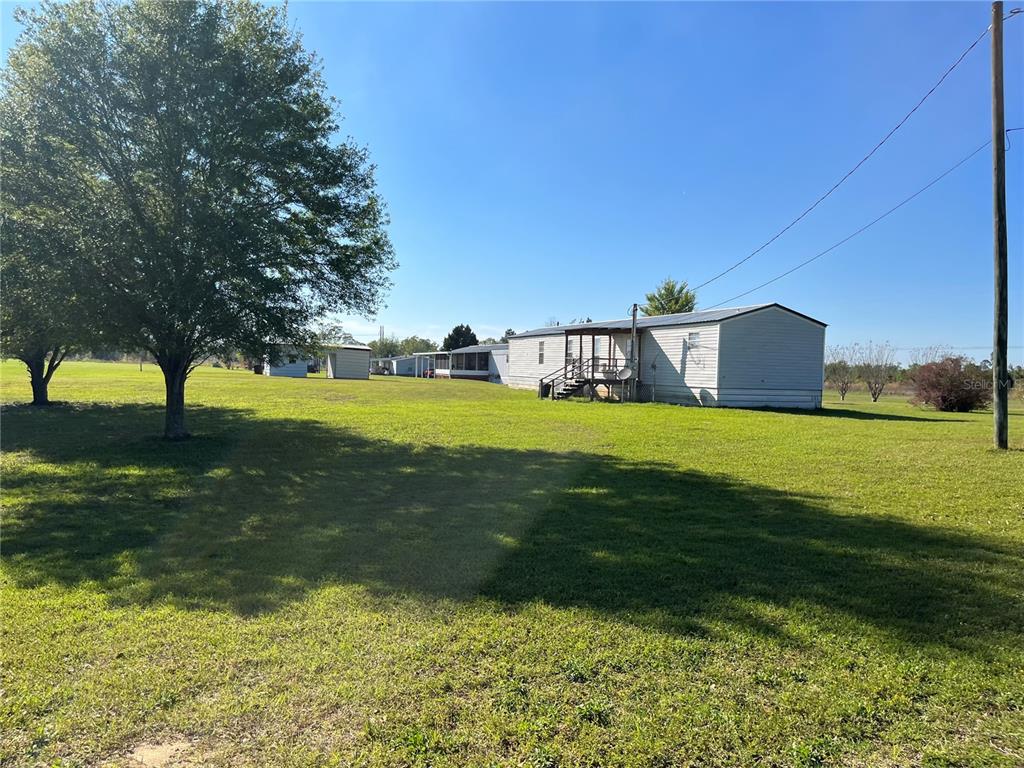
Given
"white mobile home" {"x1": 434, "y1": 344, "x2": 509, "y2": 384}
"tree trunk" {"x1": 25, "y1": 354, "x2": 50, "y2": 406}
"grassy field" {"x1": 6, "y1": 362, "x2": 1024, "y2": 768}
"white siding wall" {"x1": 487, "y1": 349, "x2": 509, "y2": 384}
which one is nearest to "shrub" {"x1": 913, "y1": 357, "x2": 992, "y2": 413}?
"grassy field" {"x1": 6, "y1": 362, "x2": 1024, "y2": 768}

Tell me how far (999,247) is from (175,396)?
15979mm

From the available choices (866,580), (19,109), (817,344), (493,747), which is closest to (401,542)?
(493,747)

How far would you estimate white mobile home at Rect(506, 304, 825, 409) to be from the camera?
21.5 metres

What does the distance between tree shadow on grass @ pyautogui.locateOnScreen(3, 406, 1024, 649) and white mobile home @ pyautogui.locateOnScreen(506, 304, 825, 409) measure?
13.8 meters

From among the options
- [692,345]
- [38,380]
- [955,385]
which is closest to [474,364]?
[692,345]

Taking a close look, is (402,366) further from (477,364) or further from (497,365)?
(497,365)

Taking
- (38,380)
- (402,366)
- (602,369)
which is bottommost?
(38,380)

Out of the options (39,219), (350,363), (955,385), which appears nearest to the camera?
(39,219)

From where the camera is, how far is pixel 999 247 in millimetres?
11188

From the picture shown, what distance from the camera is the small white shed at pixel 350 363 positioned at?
42.3m

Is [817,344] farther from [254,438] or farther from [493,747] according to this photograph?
[493,747]

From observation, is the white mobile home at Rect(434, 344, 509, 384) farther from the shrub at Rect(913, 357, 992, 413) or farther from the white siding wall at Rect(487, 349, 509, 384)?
the shrub at Rect(913, 357, 992, 413)

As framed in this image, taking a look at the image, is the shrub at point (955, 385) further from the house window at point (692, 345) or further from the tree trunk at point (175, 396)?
the tree trunk at point (175, 396)

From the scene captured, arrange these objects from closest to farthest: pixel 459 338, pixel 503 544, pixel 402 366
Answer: pixel 503 544, pixel 402 366, pixel 459 338
